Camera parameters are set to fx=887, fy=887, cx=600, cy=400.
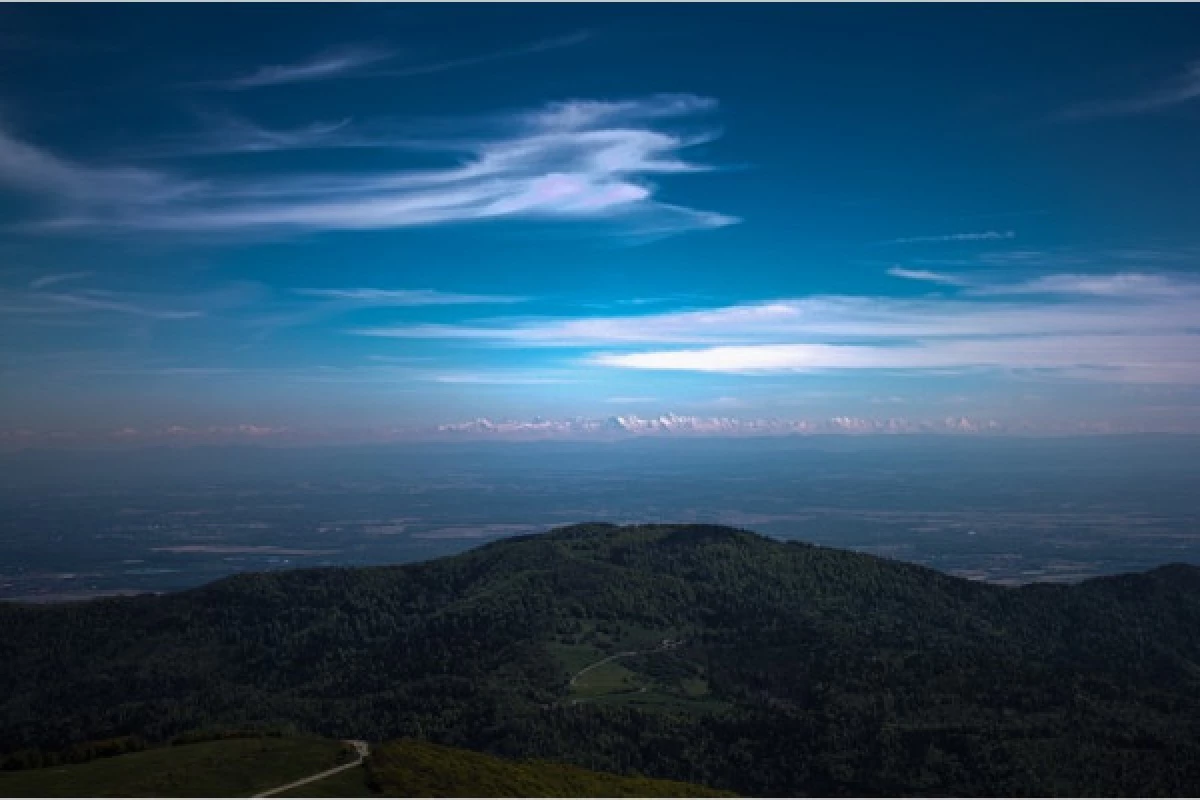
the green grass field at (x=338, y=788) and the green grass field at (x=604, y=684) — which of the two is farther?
the green grass field at (x=604, y=684)

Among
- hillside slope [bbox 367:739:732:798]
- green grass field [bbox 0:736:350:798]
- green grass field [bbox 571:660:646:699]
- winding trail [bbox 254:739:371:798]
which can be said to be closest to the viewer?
green grass field [bbox 0:736:350:798]

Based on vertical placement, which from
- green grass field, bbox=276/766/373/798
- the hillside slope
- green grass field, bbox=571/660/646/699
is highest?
green grass field, bbox=276/766/373/798

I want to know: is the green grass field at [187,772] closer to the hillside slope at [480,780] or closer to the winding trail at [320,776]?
the winding trail at [320,776]

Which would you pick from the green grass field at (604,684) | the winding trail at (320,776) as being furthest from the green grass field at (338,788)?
the green grass field at (604,684)

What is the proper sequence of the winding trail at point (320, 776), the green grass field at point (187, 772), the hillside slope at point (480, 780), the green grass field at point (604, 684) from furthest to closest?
the green grass field at point (604, 684) → the hillside slope at point (480, 780) → the winding trail at point (320, 776) → the green grass field at point (187, 772)

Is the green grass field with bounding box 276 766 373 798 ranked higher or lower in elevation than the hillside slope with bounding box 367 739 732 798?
higher

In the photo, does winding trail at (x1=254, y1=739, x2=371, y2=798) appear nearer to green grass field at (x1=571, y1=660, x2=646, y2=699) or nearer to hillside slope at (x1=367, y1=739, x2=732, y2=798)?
hillside slope at (x1=367, y1=739, x2=732, y2=798)

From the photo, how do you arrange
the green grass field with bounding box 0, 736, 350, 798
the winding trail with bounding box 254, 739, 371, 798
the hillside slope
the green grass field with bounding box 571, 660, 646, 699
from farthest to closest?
the green grass field with bounding box 571, 660, 646, 699 < the hillside slope < the winding trail with bounding box 254, 739, 371, 798 < the green grass field with bounding box 0, 736, 350, 798

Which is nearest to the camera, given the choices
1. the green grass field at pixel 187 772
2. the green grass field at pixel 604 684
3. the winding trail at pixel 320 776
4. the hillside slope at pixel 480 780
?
the green grass field at pixel 187 772

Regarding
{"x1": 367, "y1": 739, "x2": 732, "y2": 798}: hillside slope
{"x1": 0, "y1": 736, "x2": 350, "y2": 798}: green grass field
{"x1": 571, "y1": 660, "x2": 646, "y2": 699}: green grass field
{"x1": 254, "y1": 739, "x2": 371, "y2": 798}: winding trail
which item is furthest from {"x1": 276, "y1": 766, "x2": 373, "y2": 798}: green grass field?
{"x1": 571, "y1": 660, "x2": 646, "y2": 699}: green grass field
